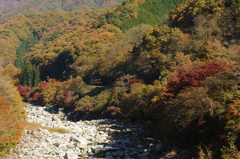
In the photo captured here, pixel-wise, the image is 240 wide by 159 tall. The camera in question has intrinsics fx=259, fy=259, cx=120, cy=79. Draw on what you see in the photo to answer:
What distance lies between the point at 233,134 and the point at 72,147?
571 inches

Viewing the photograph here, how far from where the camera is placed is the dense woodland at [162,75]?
57.6ft

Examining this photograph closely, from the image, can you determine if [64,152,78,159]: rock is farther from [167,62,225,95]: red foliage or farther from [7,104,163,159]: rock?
[167,62,225,95]: red foliage

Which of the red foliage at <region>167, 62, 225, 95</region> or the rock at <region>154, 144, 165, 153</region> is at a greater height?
the red foliage at <region>167, 62, 225, 95</region>

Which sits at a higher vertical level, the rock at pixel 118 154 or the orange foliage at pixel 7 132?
the orange foliage at pixel 7 132

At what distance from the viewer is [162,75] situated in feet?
122

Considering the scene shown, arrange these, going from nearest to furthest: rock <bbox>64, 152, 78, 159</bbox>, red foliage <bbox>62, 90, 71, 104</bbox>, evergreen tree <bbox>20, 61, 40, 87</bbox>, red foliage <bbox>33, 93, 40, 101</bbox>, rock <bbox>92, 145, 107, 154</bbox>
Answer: rock <bbox>64, 152, 78, 159</bbox>, rock <bbox>92, 145, 107, 154</bbox>, red foliage <bbox>62, 90, 71, 104</bbox>, red foliage <bbox>33, 93, 40, 101</bbox>, evergreen tree <bbox>20, 61, 40, 87</bbox>

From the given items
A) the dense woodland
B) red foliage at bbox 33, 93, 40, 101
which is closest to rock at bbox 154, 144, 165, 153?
the dense woodland

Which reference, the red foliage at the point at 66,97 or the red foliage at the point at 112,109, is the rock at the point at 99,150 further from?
the red foliage at the point at 66,97

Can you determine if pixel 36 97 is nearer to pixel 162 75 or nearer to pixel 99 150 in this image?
pixel 162 75

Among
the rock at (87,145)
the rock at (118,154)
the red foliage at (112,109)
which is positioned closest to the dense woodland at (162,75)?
the red foliage at (112,109)

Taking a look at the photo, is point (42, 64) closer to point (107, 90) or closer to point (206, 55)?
point (107, 90)

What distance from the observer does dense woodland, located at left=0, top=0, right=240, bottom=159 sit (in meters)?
17.6

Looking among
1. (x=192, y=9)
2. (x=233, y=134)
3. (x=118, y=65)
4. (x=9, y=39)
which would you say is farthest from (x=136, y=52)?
(x=9, y=39)

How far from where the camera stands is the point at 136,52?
166ft
